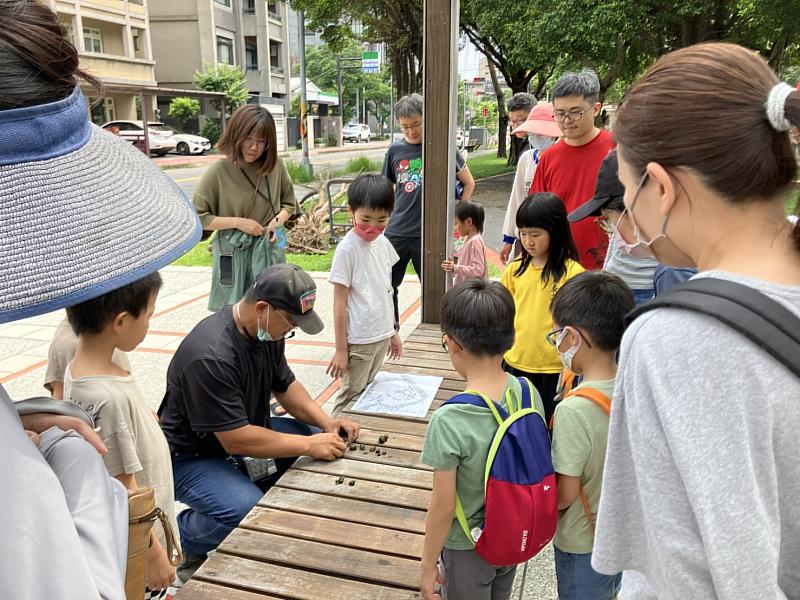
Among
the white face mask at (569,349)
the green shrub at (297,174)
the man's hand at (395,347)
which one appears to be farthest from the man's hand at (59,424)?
the green shrub at (297,174)

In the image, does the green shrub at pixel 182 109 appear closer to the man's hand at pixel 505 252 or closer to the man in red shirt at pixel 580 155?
the man's hand at pixel 505 252

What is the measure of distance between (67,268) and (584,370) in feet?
5.12

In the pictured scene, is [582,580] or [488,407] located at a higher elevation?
[488,407]

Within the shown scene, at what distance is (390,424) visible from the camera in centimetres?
280

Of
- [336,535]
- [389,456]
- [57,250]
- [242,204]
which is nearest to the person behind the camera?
[57,250]

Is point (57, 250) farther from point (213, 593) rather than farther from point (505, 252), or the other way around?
point (505, 252)

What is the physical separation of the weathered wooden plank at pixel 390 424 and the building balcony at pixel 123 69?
31.8 meters

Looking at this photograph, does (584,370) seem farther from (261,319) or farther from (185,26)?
(185,26)

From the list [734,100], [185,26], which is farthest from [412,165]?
[185,26]

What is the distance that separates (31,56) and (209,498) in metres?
1.98

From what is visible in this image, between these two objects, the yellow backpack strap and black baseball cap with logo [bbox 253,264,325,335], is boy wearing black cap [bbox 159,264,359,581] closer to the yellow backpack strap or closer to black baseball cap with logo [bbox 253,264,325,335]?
black baseball cap with logo [bbox 253,264,325,335]

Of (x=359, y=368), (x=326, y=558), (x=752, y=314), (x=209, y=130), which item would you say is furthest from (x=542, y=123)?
(x=209, y=130)

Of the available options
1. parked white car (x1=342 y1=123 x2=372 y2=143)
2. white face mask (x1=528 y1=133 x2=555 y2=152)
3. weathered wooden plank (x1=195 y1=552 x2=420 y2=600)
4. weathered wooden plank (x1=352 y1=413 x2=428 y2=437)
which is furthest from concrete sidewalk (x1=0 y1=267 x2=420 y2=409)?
parked white car (x1=342 y1=123 x2=372 y2=143)

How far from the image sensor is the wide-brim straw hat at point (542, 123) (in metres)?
4.19
